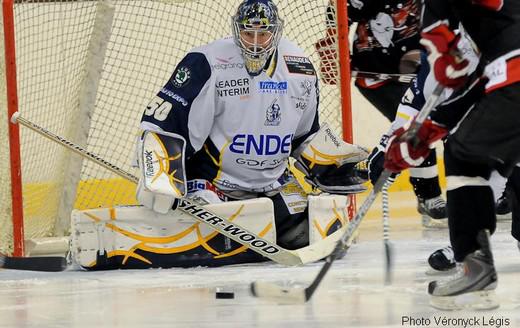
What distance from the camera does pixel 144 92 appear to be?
5016mm

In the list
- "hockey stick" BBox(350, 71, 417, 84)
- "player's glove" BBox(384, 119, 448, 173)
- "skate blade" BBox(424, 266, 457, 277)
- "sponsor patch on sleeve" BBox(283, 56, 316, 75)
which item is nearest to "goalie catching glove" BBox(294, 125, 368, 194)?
"sponsor patch on sleeve" BBox(283, 56, 316, 75)

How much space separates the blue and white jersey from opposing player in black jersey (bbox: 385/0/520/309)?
113 centimetres

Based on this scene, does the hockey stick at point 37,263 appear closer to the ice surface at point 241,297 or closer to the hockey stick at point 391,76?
the ice surface at point 241,297

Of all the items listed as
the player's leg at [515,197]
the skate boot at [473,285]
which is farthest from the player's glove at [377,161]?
the skate boot at [473,285]

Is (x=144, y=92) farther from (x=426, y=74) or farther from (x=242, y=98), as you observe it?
(x=426, y=74)

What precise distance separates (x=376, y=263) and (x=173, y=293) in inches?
30.1

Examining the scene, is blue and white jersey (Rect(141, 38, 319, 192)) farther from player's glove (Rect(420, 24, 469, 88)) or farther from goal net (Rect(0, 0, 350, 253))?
player's glove (Rect(420, 24, 469, 88))

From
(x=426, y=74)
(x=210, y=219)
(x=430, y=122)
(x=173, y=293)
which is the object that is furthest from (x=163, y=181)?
(x=430, y=122)

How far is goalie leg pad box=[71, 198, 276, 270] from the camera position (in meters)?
3.79

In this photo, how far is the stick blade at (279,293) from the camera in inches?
110

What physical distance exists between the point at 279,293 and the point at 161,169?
98cm

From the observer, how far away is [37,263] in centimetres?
384

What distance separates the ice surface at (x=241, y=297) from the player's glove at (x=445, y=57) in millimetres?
527

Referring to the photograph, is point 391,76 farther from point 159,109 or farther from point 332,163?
point 159,109
